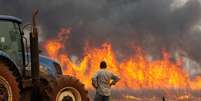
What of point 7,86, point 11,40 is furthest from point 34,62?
point 7,86

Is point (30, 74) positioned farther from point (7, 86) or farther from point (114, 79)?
point (114, 79)

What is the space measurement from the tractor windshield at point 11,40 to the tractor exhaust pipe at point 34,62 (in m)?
0.39

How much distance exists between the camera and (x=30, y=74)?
695 inches

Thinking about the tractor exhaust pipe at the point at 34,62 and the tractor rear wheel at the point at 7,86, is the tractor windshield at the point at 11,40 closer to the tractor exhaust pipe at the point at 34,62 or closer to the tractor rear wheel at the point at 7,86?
the tractor exhaust pipe at the point at 34,62

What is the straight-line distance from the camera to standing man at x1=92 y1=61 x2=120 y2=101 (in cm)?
1831

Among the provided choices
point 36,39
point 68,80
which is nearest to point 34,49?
point 36,39

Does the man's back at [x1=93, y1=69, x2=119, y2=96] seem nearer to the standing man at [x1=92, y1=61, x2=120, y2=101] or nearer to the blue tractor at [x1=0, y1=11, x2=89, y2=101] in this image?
the standing man at [x1=92, y1=61, x2=120, y2=101]

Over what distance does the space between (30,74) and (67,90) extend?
122 cm

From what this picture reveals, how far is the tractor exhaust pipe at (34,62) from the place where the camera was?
1716 cm

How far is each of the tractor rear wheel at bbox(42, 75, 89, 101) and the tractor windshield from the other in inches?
52.8

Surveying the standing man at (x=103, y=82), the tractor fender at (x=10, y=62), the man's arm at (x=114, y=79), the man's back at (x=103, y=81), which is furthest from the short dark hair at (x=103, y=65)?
the tractor fender at (x=10, y=62)

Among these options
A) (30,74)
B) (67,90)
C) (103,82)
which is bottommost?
(67,90)

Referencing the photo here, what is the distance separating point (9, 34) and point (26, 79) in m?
1.46

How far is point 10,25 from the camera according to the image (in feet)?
56.2
